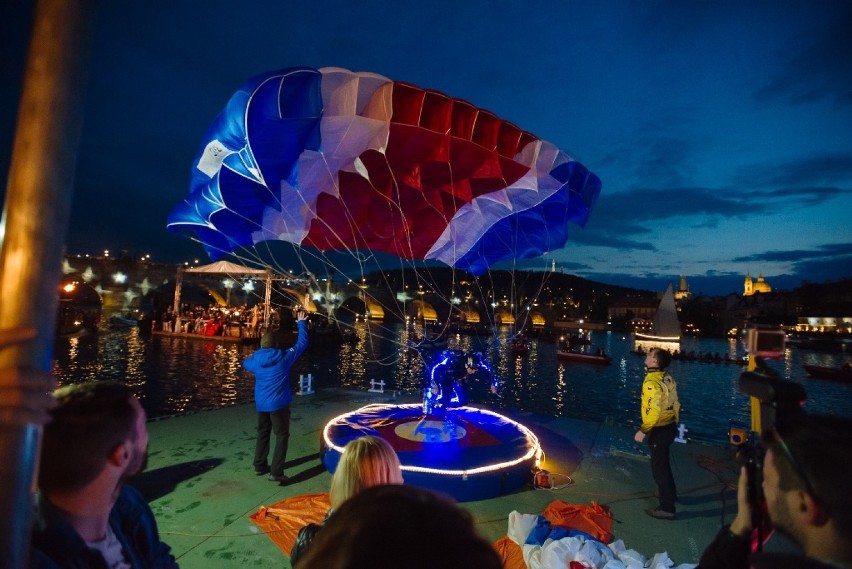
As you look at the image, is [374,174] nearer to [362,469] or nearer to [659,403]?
[659,403]

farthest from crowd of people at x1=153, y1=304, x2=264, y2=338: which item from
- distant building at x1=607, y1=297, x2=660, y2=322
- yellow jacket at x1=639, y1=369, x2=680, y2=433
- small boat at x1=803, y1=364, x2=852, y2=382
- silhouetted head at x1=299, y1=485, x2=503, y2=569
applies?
distant building at x1=607, y1=297, x2=660, y2=322

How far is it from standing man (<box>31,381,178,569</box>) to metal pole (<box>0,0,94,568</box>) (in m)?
0.54

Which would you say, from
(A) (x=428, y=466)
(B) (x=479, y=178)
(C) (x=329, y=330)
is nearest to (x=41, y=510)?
(A) (x=428, y=466)

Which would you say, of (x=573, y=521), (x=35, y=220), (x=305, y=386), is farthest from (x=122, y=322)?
(x=35, y=220)

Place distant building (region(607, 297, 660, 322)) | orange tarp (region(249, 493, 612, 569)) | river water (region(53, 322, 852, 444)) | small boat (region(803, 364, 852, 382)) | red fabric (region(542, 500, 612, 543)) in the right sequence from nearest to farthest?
1. orange tarp (region(249, 493, 612, 569))
2. red fabric (region(542, 500, 612, 543))
3. river water (region(53, 322, 852, 444))
4. small boat (region(803, 364, 852, 382))
5. distant building (region(607, 297, 660, 322))

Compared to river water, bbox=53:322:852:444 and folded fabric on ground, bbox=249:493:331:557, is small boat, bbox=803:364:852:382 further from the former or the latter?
folded fabric on ground, bbox=249:493:331:557

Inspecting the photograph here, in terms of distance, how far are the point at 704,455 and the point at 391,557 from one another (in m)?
8.90

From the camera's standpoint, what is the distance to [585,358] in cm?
3378

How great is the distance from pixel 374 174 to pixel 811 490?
7.08 metres

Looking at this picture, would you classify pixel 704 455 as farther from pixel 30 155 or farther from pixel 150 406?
pixel 150 406

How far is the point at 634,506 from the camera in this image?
215 inches

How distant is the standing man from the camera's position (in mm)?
1393

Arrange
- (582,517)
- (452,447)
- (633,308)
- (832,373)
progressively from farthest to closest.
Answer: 1. (633,308)
2. (832,373)
3. (452,447)
4. (582,517)

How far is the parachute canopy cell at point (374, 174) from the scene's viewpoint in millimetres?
5391
